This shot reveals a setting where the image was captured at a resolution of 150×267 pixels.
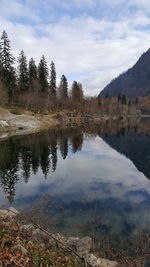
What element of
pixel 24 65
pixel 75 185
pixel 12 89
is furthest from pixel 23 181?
pixel 24 65

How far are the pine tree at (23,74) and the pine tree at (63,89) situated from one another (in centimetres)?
1763

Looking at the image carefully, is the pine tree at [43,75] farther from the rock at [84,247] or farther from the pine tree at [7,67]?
the rock at [84,247]

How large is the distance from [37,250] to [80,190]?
10.5 m

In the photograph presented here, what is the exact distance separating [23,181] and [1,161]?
23.8 ft

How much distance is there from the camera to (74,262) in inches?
265

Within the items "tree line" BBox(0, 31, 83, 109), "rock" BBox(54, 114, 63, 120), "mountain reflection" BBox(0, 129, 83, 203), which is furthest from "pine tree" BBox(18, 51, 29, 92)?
"mountain reflection" BBox(0, 129, 83, 203)

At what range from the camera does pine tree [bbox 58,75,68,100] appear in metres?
94.9

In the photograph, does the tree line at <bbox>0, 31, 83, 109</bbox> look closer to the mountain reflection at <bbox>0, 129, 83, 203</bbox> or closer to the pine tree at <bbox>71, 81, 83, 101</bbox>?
the pine tree at <bbox>71, 81, 83, 101</bbox>

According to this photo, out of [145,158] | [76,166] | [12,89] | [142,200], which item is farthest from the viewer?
[12,89]

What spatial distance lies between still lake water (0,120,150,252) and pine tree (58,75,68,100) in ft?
217

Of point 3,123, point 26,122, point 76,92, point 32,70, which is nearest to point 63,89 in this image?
point 76,92

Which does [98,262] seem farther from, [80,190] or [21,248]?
[80,190]

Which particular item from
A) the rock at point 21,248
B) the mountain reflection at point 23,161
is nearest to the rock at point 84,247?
the rock at point 21,248

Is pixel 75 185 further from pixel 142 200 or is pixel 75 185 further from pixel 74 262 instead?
pixel 74 262
